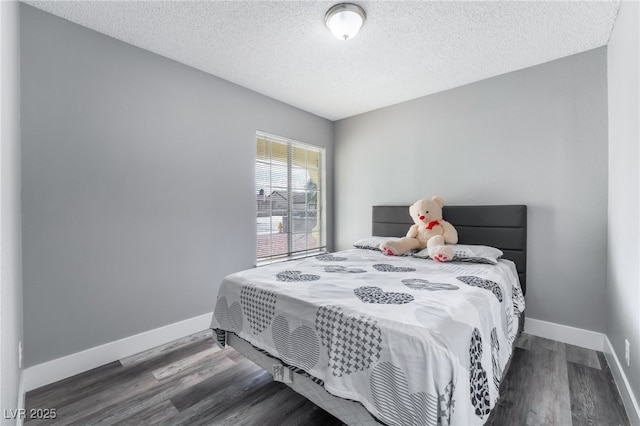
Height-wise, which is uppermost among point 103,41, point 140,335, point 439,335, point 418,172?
point 103,41

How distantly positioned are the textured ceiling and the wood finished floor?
251cm

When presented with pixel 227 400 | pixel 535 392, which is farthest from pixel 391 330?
pixel 535 392

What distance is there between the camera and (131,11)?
1.93 meters

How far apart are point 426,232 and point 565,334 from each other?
4.72 feet

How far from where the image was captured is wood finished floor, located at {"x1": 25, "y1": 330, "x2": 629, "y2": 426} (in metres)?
1.57

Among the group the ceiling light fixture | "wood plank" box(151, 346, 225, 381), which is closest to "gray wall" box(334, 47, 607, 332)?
the ceiling light fixture

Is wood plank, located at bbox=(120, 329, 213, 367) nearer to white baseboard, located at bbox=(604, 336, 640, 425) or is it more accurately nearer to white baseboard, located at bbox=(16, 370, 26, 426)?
white baseboard, located at bbox=(16, 370, 26, 426)

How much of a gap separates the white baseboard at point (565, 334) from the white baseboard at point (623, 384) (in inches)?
3.4

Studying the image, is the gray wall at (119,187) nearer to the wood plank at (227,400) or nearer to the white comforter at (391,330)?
the white comforter at (391,330)

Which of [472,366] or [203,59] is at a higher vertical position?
[203,59]

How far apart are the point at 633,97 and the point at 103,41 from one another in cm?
361

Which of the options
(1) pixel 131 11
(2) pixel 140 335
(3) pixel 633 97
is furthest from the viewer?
(2) pixel 140 335

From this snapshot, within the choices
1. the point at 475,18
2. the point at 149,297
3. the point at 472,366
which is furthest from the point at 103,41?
the point at 472,366

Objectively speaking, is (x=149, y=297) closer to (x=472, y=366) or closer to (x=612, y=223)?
(x=472, y=366)
